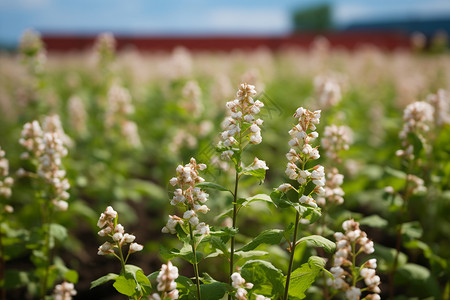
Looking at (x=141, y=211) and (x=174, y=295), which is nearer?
(x=174, y=295)

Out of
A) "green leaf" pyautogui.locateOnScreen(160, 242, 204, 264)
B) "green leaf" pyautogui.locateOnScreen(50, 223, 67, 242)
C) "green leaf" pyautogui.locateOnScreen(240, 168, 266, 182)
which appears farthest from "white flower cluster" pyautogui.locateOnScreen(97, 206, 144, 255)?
"green leaf" pyautogui.locateOnScreen(50, 223, 67, 242)

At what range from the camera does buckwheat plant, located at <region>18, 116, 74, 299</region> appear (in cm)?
251

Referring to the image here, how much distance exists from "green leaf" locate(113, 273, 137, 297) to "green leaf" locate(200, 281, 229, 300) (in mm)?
313

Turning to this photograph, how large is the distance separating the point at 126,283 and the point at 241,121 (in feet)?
2.94

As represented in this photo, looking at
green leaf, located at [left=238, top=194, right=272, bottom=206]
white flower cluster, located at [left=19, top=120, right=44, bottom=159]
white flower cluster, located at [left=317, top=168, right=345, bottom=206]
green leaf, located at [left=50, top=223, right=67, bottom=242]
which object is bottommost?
green leaf, located at [left=50, top=223, right=67, bottom=242]

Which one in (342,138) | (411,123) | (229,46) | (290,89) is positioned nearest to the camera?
(411,123)

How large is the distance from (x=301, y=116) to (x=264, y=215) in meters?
2.20

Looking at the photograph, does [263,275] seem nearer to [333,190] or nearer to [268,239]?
[268,239]

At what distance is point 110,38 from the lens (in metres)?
5.84

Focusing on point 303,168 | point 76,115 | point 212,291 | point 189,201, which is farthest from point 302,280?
point 76,115

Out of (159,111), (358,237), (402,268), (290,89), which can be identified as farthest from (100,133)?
(290,89)

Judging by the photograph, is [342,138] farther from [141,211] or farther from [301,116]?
[141,211]

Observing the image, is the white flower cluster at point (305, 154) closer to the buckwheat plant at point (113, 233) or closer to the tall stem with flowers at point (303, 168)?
the tall stem with flowers at point (303, 168)

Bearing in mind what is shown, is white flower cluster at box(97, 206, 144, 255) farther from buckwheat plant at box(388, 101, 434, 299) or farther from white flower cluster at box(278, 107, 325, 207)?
buckwheat plant at box(388, 101, 434, 299)
